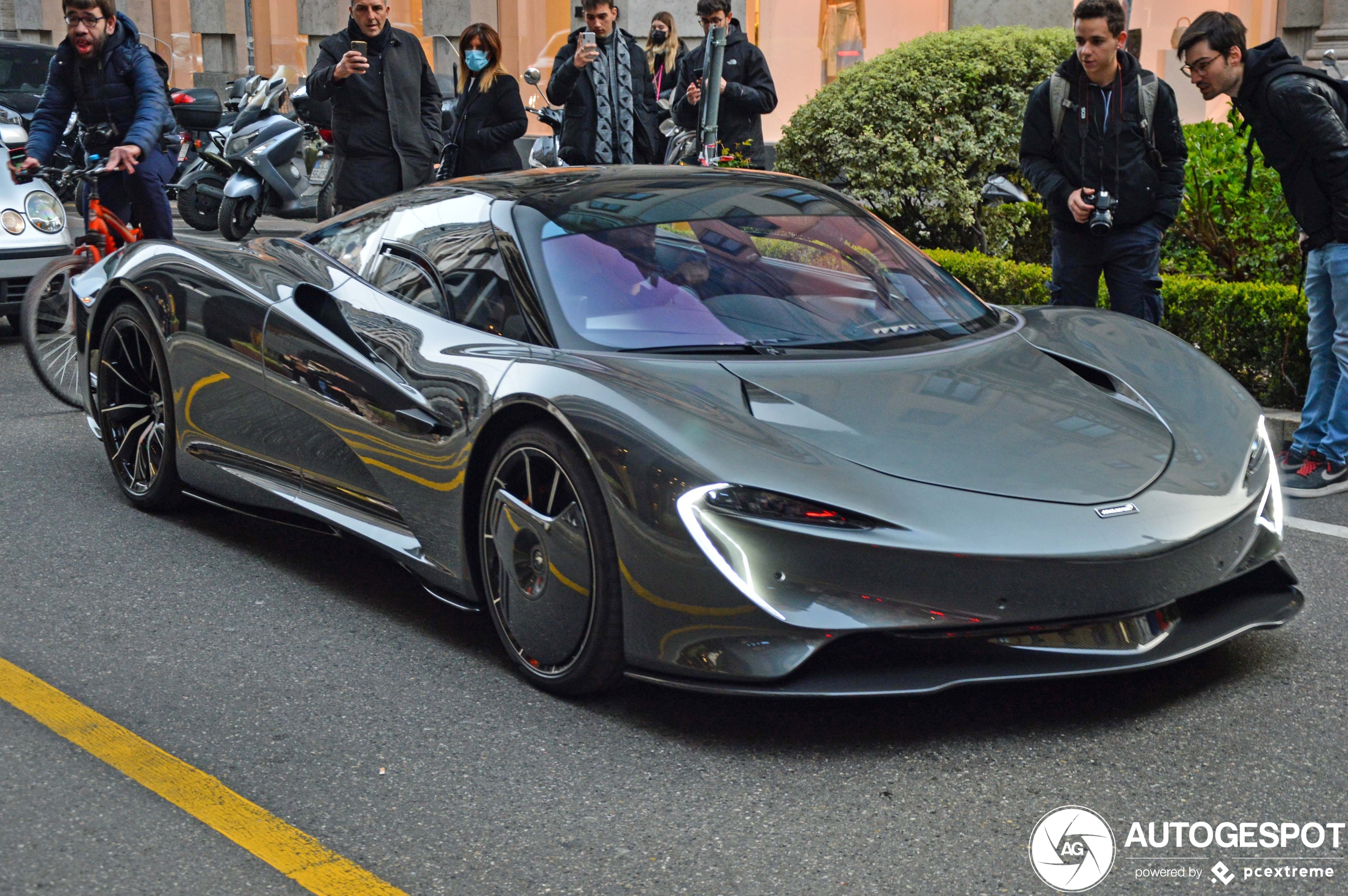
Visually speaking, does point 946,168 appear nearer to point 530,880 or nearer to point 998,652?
point 998,652

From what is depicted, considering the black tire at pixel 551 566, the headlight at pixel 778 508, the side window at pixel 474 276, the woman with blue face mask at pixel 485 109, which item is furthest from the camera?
the woman with blue face mask at pixel 485 109

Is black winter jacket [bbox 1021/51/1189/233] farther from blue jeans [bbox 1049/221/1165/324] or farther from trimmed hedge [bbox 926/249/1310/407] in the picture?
trimmed hedge [bbox 926/249/1310/407]

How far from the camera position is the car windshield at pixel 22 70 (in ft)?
62.6

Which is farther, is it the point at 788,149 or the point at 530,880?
the point at 788,149

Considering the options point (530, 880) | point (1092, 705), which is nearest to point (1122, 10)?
point (1092, 705)

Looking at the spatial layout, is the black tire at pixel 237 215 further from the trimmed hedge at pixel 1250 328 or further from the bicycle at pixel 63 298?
the trimmed hedge at pixel 1250 328

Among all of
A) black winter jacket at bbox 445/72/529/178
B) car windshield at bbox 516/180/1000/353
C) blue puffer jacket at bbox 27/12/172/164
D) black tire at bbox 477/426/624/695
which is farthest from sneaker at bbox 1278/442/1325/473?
blue puffer jacket at bbox 27/12/172/164

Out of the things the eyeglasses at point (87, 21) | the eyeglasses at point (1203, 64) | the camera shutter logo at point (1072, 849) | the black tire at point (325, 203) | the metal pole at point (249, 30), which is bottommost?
the camera shutter logo at point (1072, 849)

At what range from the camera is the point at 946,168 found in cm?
979

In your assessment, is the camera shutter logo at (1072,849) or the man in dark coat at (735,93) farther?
the man in dark coat at (735,93)

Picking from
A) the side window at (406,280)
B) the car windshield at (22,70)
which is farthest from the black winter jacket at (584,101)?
the car windshield at (22,70)

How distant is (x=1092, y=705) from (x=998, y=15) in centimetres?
1313

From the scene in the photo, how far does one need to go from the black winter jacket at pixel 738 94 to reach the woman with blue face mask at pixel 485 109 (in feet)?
5.71

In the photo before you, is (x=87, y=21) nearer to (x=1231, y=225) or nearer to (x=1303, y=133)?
(x=1303, y=133)
